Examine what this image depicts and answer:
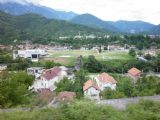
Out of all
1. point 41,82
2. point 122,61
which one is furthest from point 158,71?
point 41,82

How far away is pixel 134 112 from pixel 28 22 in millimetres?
111017

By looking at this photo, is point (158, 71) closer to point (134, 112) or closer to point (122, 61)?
point (122, 61)

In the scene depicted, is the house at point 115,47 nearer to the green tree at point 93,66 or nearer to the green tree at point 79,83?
the green tree at point 93,66

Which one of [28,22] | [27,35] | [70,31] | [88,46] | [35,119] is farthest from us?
[28,22]

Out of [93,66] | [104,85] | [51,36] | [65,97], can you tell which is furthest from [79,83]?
[51,36]

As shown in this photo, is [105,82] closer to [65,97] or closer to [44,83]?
[44,83]

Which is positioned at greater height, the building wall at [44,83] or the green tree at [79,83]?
the green tree at [79,83]

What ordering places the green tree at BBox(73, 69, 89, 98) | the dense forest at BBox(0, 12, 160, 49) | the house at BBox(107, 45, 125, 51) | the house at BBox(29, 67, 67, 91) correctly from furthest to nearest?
the dense forest at BBox(0, 12, 160, 49), the house at BBox(107, 45, 125, 51), the house at BBox(29, 67, 67, 91), the green tree at BBox(73, 69, 89, 98)

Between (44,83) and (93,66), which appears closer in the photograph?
(44,83)

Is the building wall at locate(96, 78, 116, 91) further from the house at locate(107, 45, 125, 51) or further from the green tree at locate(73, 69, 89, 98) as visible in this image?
the house at locate(107, 45, 125, 51)

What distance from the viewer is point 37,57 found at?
5431 cm

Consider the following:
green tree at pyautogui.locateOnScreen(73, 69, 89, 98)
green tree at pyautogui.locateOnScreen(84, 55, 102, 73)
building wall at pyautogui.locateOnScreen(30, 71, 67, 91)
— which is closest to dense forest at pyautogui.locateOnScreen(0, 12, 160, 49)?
green tree at pyautogui.locateOnScreen(84, 55, 102, 73)

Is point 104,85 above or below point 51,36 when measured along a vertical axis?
below

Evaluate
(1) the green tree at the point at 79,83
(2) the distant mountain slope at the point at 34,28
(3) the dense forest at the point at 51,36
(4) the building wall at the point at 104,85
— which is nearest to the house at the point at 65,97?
(1) the green tree at the point at 79,83
